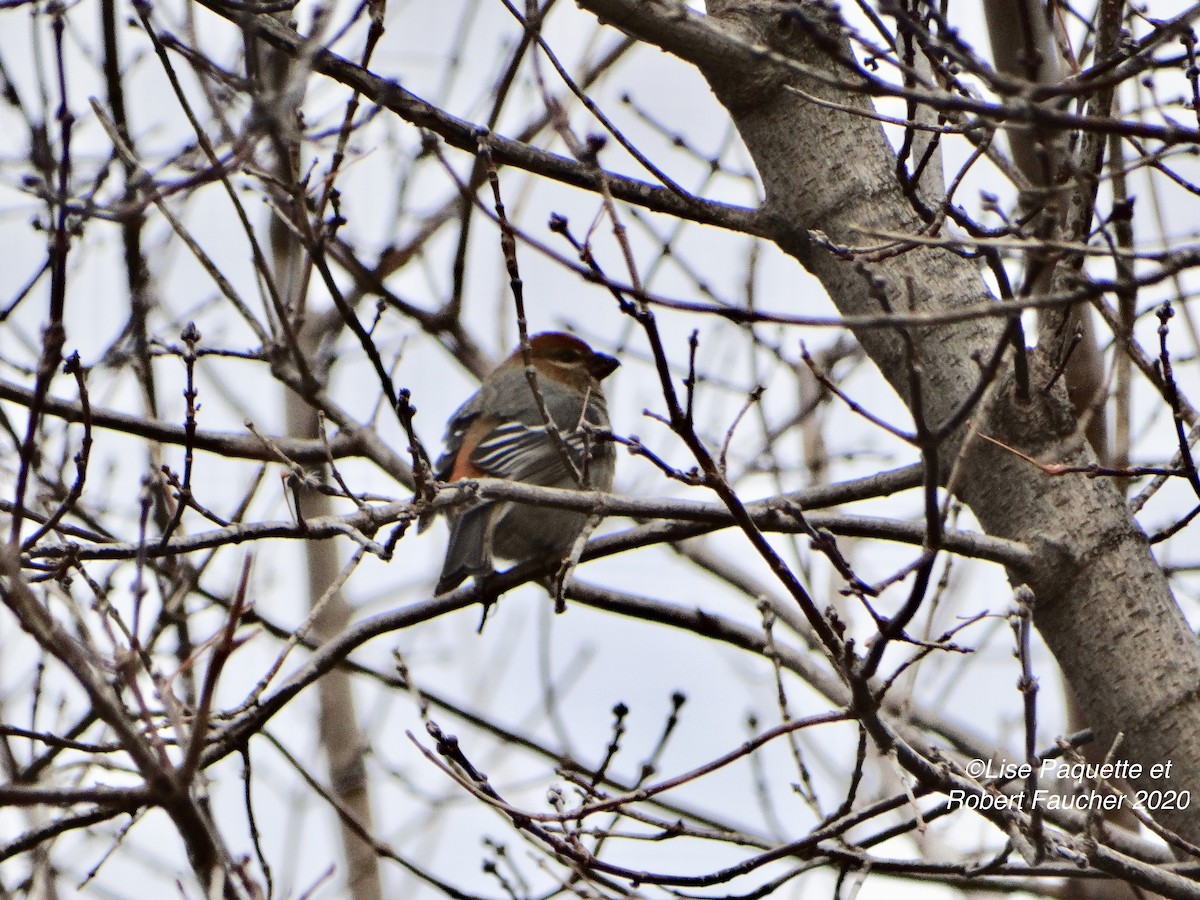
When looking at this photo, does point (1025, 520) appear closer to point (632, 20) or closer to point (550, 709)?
point (632, 20)

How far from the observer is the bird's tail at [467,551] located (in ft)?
16.7

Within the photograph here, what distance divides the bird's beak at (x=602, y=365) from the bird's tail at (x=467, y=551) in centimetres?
256

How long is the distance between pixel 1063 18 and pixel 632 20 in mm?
1440

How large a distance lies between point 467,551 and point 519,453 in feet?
3.96

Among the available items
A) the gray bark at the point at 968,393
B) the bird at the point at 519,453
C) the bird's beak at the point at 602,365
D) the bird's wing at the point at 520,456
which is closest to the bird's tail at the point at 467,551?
the bird at the point at 519,453

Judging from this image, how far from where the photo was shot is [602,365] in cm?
771

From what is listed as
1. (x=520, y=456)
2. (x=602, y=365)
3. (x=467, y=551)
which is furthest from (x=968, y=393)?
(x=602, y=365)

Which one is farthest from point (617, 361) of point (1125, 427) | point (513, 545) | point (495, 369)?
point (1125, 427)

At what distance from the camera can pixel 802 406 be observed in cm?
761

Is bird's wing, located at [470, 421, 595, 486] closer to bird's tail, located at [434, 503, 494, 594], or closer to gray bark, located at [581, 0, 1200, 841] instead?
bird's tail, located at [434, 503, 494, 594]

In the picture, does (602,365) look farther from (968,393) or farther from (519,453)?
(968,393)

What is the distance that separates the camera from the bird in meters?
5.20

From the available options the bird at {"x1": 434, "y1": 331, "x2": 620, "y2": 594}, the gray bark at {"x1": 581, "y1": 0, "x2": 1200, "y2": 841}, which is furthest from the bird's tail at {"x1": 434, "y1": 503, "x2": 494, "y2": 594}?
the gray bark at {"x1": 581, "y1": 0, "x2": 1200, "y2": 841}

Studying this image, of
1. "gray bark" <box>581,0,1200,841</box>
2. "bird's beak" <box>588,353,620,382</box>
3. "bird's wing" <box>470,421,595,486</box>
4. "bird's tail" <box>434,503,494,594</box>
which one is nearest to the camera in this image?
"gray bark" <box>581,0,1200,841</box>
